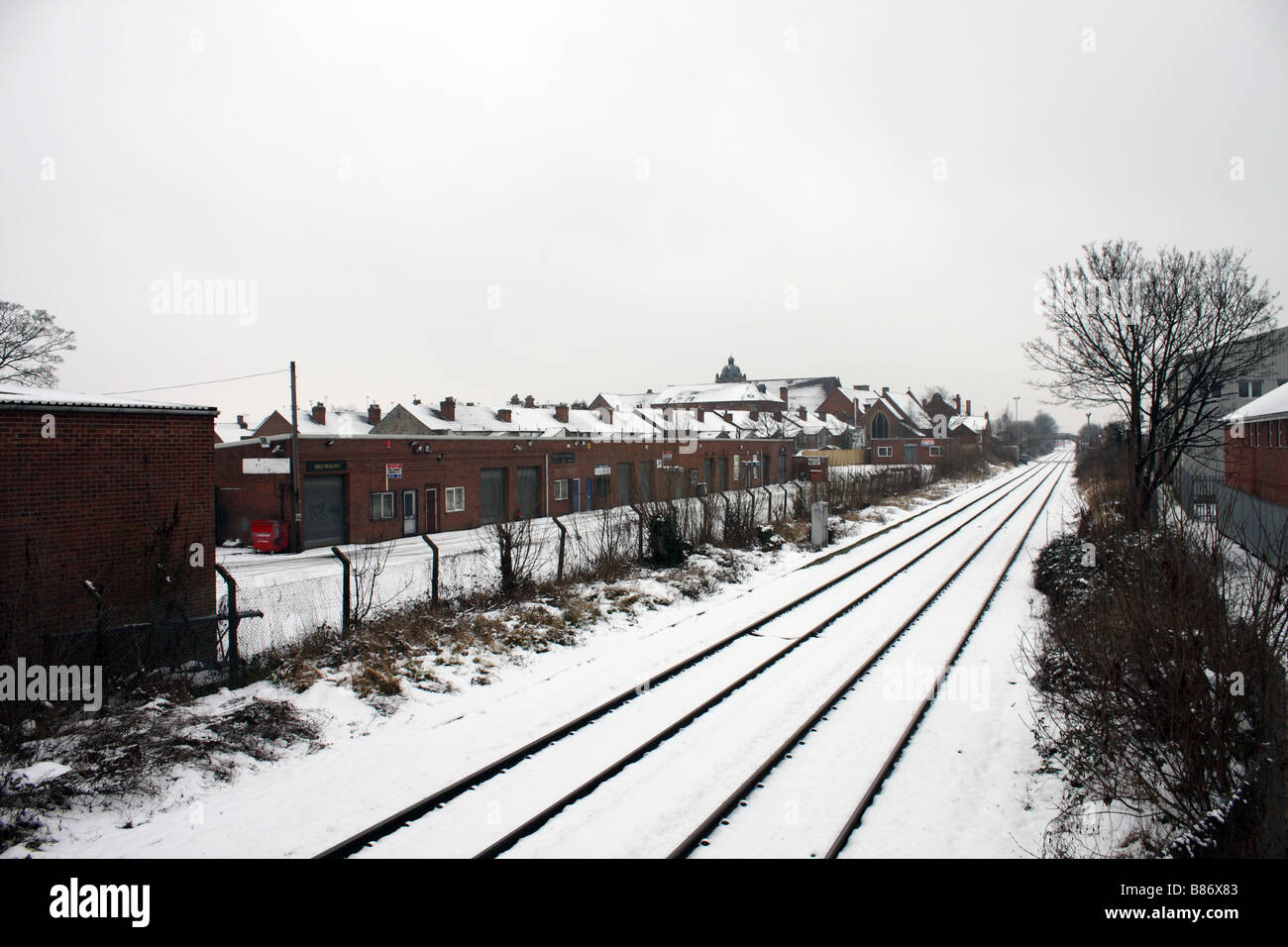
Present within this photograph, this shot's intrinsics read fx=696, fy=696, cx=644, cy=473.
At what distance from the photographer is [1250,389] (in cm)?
4197

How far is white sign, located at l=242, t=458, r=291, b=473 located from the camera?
83.5 ft

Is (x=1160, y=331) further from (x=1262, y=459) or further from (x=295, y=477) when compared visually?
(x=295, y=477)

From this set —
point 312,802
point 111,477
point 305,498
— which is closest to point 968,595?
point 312,802

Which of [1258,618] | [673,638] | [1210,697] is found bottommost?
[673,638]

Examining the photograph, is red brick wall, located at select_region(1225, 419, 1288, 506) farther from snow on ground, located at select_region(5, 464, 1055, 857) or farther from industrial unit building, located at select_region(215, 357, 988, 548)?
snow on ground, located at select_region(5, 464, 1055, 857)

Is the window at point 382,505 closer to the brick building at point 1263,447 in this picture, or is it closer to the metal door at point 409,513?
the metal door at point 409,513

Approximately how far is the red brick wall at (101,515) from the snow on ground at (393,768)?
8.37 ft

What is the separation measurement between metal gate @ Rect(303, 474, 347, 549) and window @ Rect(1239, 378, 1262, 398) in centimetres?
4964

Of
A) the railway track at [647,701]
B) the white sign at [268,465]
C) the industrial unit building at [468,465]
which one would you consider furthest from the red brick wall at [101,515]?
the white sign at [268,465]

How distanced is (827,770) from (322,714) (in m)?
5.60

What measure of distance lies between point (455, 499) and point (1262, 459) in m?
32.6

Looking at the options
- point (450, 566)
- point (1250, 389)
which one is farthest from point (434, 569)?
point (1250, 389)
